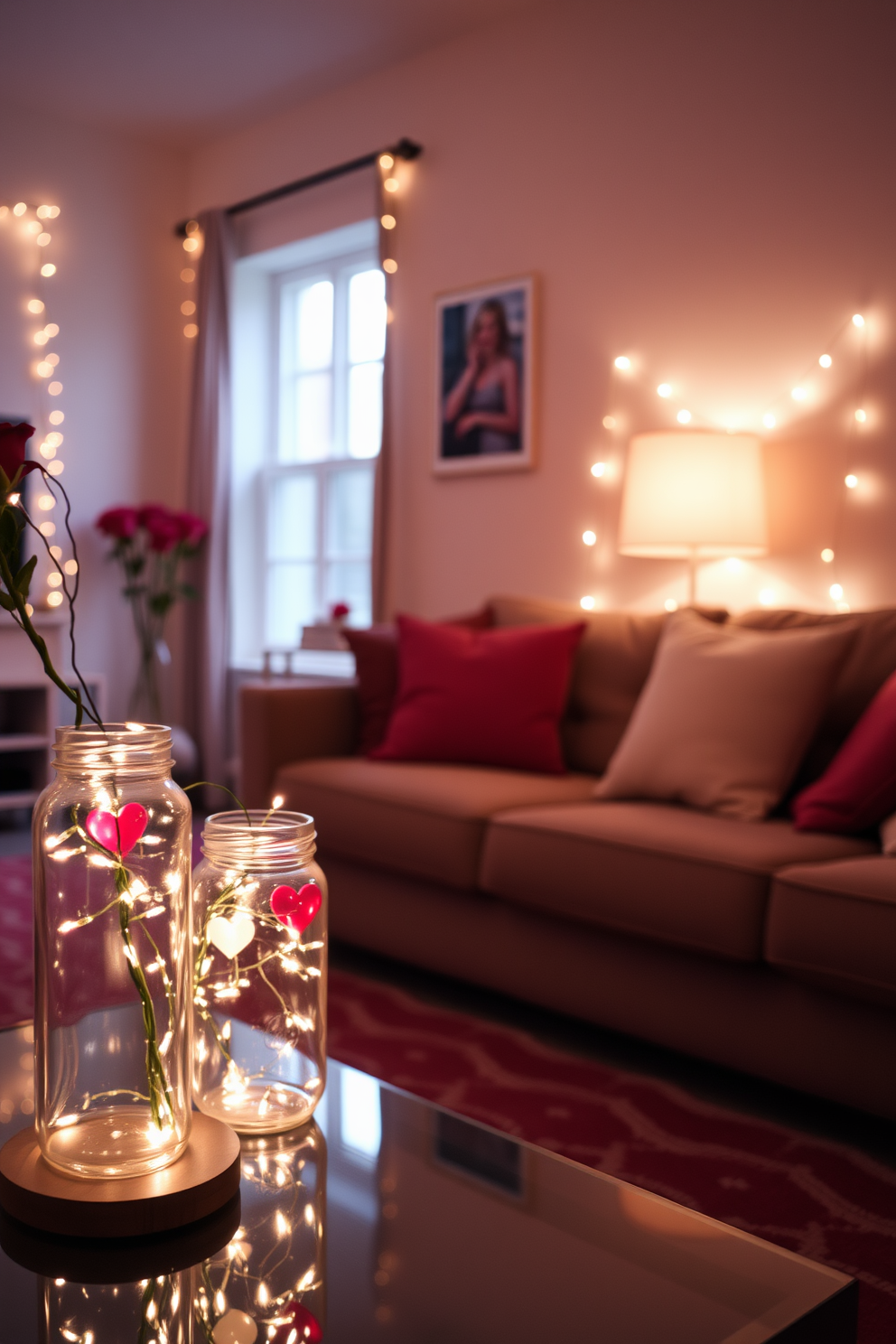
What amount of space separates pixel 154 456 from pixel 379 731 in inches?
114

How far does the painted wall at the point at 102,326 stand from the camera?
518 centimetres

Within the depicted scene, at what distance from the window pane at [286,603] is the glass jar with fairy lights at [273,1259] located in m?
4.54

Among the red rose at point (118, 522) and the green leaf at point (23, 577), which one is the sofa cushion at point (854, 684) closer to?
the green leaf at point (23, 577)

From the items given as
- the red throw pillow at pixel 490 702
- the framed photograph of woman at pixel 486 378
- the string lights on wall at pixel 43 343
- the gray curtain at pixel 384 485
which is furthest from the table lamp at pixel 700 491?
the string lights on wall at pixel 43 343

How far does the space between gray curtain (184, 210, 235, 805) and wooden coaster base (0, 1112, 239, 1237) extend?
448 centimetres

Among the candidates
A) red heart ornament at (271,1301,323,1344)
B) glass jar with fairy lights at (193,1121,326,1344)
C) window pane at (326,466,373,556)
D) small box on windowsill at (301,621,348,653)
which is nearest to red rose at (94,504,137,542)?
window pane at (326,466,373,556)

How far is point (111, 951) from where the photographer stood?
0.94m

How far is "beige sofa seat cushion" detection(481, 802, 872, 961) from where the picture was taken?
2.13 meters

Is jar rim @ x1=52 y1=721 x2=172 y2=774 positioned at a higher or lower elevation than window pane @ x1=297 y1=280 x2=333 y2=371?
lower

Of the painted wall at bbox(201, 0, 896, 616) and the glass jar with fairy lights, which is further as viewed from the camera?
the painted wall at bbox(201, 0, 896, 616)

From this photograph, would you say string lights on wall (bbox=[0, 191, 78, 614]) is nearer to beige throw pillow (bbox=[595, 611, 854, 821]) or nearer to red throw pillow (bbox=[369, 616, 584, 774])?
red throw pillow (bbox=[369, 616, 584, 774])

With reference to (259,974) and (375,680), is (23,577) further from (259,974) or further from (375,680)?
(375,680)

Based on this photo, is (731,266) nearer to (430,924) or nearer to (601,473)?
(601,473)

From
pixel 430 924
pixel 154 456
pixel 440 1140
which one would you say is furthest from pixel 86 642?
pixel 440 1140
